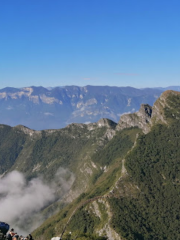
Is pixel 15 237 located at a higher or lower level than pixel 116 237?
higher

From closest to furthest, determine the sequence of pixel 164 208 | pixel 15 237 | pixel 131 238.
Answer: pixel 15 237
pixel 131 238
pixel 164 208

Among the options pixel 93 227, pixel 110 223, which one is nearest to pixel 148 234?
pixel 110 223

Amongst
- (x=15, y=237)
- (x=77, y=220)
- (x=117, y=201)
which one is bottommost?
(x=77, y=220)

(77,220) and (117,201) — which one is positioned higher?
(117,201)

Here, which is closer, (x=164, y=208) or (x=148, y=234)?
(x=148, y=234)

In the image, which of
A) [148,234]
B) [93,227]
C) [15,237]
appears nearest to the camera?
[15,237]

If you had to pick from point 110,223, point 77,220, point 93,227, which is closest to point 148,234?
point 110,223

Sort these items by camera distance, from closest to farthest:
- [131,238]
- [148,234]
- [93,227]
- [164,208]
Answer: [131,238]
[148,234]
[93,227]
[164,208]

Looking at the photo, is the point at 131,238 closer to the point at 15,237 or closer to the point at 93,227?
the point at 93,227

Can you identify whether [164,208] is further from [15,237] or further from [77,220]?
[15,237]
